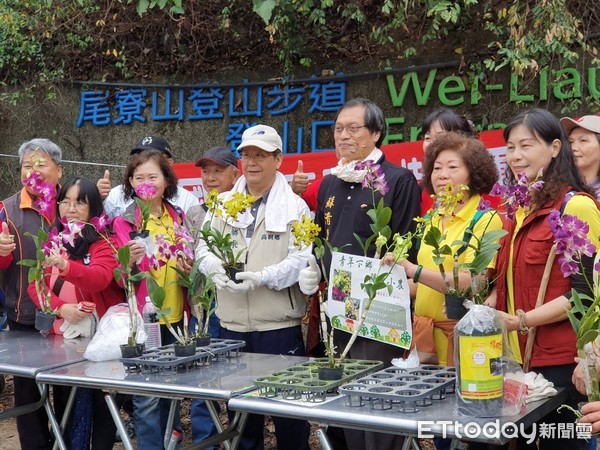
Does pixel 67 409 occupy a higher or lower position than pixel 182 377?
lower

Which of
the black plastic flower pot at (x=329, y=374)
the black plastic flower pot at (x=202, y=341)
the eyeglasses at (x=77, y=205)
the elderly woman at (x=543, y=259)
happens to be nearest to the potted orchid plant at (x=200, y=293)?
the black plastic flower pot at (x=202, y=341)

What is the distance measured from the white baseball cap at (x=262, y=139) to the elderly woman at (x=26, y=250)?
3.59 ft

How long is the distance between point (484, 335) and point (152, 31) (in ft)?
19.5

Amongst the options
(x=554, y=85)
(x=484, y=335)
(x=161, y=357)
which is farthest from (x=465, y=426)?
(x=554, y=85)

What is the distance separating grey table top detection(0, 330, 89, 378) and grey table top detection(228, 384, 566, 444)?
3.67ft

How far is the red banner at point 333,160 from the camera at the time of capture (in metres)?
5.15

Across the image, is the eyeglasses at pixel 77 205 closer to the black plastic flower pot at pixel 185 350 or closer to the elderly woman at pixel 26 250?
the elderly woman at pixel 26 250

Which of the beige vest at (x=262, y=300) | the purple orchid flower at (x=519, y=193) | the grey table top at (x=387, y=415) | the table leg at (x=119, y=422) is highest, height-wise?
the purple orchid flower at (x=519, y=193)

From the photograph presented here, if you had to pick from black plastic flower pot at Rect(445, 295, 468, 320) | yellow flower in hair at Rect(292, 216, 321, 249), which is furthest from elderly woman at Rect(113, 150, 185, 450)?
black plastic flower pot at Rect(445, 295, 468, 320)

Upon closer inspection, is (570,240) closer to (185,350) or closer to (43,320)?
(185,350)

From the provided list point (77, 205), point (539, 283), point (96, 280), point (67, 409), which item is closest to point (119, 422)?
point (67, 409)

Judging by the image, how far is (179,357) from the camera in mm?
3148

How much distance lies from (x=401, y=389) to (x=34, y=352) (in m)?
1.97

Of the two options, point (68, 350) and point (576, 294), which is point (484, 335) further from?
point (68, 350)
